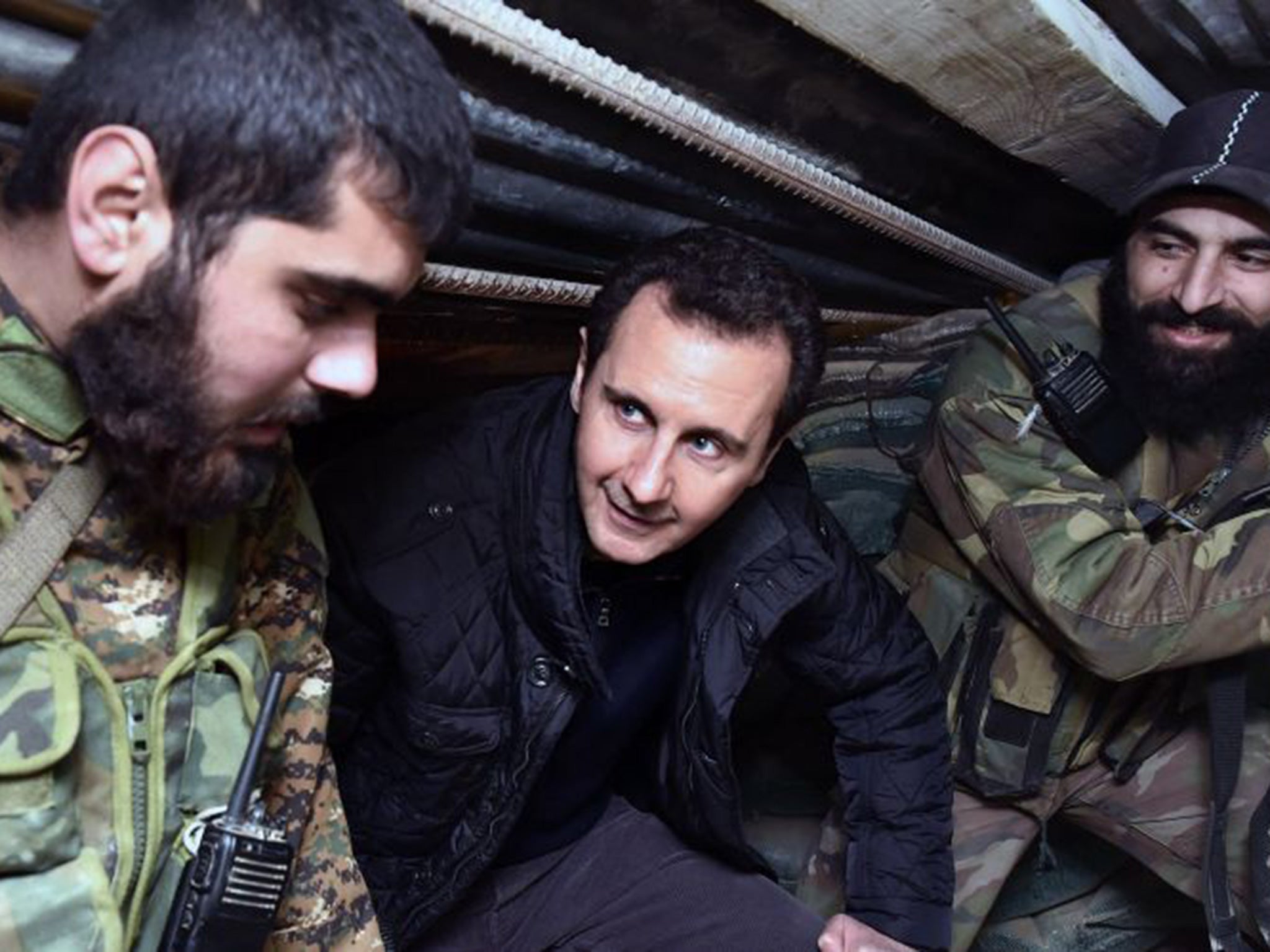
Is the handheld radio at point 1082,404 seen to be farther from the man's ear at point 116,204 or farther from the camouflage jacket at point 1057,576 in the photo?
the man's ear at point 116,204

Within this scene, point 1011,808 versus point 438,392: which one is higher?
point 438,392

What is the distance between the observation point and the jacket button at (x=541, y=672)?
177 centimetres

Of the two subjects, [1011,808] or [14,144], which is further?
[1011,808]

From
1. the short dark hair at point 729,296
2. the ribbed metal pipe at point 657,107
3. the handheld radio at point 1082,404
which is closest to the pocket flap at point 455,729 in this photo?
the short dark hair at point 729,296

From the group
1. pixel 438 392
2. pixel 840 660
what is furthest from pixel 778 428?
pixel 438 392

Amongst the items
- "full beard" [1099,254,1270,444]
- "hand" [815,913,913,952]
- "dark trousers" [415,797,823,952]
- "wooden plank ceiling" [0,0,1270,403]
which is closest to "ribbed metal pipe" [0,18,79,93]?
"wooden plank ceiling" [0,0,1270,403]

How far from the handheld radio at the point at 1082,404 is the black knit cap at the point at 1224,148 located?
1.10 feet

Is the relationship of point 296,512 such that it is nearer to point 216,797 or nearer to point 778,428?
point 216,797

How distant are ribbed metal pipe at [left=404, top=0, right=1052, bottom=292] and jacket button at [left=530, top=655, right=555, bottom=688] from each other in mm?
740

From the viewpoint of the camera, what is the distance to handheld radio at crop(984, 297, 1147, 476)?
2.21 meters

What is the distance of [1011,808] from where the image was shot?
2465mm

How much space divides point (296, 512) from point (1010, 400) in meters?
1.34

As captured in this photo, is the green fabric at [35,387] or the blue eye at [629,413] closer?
the green fabric at [35,387]

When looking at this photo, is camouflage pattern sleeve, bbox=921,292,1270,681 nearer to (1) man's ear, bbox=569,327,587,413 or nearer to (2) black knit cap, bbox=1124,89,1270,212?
(2) black knit cap, bbox=1124,89,1270,212
